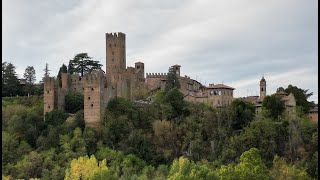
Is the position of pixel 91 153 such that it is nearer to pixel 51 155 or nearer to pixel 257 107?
pixel 51 155

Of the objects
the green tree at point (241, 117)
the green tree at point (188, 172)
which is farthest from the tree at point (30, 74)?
the green tree at point (188, 172)

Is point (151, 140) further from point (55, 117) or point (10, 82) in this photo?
point (10, 82)

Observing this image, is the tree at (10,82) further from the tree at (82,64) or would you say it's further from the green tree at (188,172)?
the green tree at (188,172)

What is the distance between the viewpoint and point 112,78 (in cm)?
4041

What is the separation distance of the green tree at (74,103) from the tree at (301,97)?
14853 mm

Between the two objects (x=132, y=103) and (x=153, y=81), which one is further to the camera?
(x=153, y=81)

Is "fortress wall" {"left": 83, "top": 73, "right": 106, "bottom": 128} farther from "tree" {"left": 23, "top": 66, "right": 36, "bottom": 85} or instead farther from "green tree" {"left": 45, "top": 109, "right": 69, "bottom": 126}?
"tree" {"left": 23, "top": 66, "right": 36, "bottom": 85}

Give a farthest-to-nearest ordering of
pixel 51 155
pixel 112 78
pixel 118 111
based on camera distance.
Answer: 1. pixel 112 78
2. pixel 118 111
3. pixel 51 155

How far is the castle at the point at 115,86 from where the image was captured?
36.2 m

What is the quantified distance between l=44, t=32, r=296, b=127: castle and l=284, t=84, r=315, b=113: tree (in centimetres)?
220

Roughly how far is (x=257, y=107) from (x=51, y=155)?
15001mm

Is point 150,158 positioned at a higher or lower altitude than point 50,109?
lower

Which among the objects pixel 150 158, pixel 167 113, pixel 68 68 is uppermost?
pixel 68 68

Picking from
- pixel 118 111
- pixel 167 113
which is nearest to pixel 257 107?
pixel 167 113
